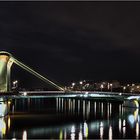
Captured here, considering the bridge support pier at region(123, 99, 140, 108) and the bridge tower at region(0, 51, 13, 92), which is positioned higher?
the bridge tower at region(0, 51, 13, 92)

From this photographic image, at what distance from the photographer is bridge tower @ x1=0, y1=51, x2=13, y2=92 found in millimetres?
54441

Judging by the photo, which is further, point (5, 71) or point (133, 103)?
point (133, 103)

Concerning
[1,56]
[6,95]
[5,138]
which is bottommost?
[5,138]

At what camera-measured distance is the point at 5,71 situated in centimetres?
5488

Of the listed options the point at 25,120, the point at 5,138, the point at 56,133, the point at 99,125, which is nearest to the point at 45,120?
the point at 25,120

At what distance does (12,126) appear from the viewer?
145 ft

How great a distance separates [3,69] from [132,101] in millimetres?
20684

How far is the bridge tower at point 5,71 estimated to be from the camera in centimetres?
5444

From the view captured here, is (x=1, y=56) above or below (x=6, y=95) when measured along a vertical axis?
above

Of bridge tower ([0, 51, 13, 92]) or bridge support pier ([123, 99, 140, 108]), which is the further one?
bridge support pier ([123, 99, 140, 108])

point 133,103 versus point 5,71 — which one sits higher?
point 5,71

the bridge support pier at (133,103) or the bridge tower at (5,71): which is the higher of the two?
the bridge tower at (5,71)

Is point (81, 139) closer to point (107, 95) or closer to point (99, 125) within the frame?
point (99, 125)

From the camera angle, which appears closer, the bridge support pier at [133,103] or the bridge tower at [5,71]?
the bridge tower at [5,71]
